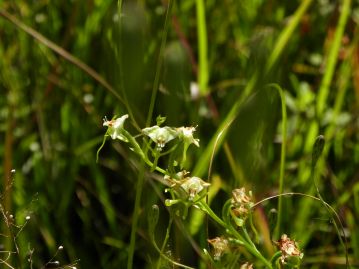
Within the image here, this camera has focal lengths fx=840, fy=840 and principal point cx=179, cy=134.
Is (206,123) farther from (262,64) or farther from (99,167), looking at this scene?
(262,64)

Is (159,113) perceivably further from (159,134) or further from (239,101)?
(159,134)

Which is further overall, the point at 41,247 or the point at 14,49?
the point at 14,49

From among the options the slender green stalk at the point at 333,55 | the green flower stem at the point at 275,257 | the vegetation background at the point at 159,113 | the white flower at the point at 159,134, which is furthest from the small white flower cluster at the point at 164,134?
the slender green stalk at the point at 333,55

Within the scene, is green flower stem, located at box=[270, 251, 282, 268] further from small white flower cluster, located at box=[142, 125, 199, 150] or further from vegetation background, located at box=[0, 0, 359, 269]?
vegetation background, located at box=[0, 0, 359, 269]

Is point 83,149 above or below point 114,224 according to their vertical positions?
above

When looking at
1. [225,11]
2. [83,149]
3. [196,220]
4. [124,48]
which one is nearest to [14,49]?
[83,149]

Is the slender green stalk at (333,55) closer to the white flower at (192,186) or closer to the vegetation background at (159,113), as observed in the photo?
the vegetation background at (159,113)

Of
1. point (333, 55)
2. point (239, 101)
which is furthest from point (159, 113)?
point (333, 55)
